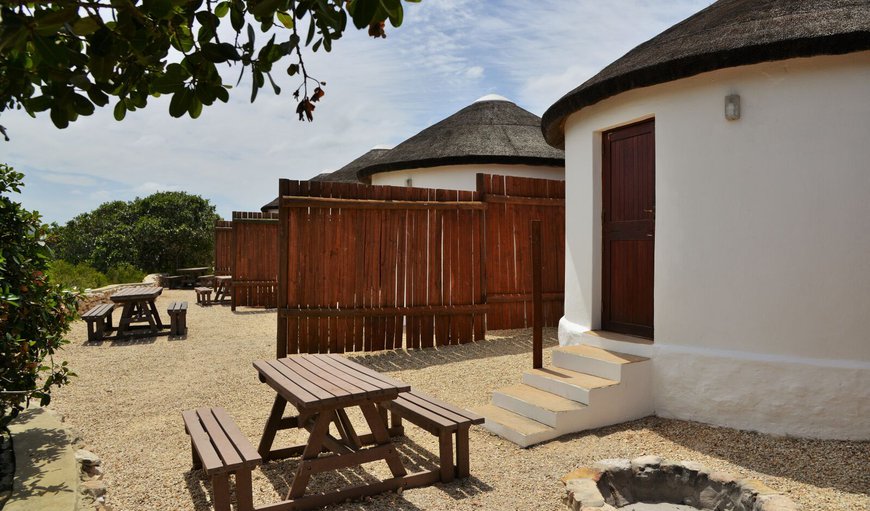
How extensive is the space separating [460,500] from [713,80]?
403 cm

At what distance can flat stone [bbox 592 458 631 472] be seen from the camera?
3832 millimetres

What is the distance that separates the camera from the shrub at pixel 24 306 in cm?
371

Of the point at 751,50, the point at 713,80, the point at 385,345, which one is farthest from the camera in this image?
the point at 385,345

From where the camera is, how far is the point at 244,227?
538 inches

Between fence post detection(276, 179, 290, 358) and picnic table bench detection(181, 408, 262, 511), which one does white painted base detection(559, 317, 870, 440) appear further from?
fence post detection(276, 179, 290, 358)

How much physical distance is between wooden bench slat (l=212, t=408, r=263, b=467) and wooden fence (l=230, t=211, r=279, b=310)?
9.92 meters

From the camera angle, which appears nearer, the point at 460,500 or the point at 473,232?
the point at 460,500

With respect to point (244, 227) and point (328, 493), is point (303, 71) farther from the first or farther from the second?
point (244, 227)

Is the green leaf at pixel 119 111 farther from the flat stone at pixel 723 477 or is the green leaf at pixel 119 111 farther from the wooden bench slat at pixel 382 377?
the flat stone at pixel 723 477

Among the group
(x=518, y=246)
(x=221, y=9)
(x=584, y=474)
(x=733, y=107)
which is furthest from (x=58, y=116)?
(x=518, y=246)

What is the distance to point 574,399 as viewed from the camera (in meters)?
5.02

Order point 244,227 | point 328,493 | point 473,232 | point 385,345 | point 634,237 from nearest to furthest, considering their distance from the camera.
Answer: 1. point 328,493
2. point 634,237
3. point 385,345
4. point 473,232
5. point 244,227

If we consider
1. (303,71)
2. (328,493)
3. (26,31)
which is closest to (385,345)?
(328,493)

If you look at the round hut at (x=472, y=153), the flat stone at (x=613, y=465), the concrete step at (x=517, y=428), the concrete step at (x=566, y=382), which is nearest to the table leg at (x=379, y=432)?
the concrete step at (x=517, y=428)
